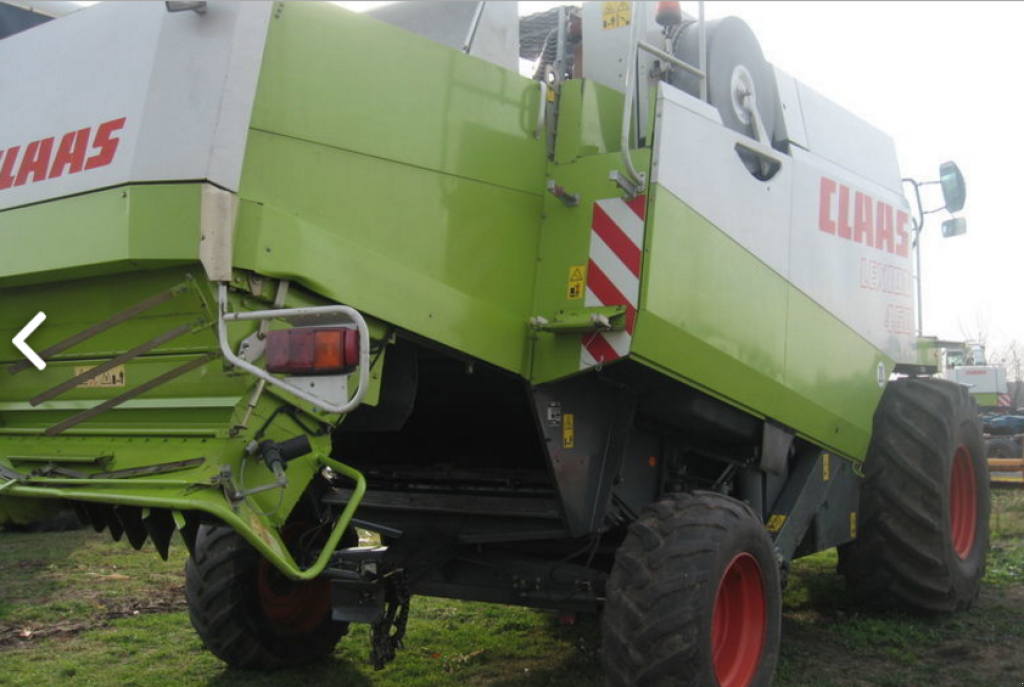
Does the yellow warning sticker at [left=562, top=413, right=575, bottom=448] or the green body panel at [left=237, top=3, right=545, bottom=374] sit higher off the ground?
the green body panel at [left=237, top=3, right=545, bottom=374]

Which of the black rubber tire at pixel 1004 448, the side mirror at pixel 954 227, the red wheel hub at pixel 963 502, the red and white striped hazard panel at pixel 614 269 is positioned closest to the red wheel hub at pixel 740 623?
the red and white striped hazard panel at pixel 614 269

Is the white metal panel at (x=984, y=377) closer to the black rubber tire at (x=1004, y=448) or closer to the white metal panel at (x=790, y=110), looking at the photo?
the black rubber tire at (x=1004, y=448)

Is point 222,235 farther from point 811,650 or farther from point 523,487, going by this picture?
point 811,650

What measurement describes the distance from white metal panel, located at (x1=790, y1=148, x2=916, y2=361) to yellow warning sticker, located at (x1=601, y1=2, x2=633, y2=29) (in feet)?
3.83

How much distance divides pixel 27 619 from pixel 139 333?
344cm

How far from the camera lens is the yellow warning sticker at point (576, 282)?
12.3 ft

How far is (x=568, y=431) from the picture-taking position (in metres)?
3.88

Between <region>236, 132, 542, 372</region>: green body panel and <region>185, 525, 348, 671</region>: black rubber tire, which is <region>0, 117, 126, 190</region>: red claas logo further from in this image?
<region>185, 525, 348, 671</region>: black rubber tire

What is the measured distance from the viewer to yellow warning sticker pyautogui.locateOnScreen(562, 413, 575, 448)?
12.7 feet

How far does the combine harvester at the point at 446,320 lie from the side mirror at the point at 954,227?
1.25 m

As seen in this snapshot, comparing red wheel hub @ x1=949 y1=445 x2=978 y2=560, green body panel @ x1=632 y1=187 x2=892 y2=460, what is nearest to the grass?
red wheel hub @ x1=949 y1=445 x2=978 y2=560

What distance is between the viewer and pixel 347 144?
3.26 metres

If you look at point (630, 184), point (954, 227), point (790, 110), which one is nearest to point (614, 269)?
point (630, 184)

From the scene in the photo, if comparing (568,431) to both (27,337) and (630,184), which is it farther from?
(27,337)
